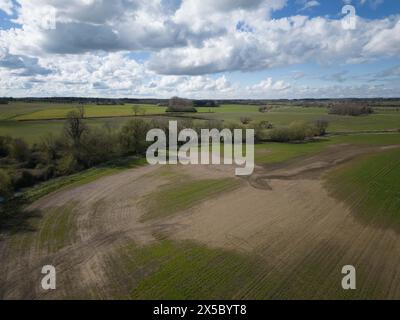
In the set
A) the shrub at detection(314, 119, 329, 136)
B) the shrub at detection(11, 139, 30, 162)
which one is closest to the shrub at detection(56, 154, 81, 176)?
the shrub at detection(11, 139, 30, 162)

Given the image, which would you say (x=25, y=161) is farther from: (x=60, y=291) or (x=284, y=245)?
(x=284, y=245)

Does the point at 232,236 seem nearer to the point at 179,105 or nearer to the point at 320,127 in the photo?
the point at 320,127

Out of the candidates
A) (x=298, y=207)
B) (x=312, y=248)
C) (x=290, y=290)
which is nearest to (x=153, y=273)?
(x=290, y=290)

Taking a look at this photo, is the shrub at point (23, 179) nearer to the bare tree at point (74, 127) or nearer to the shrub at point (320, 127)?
the bare tree at point (74, 127)

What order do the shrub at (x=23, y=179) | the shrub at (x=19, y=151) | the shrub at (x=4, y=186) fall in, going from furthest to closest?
the shrub at (x=19, y=151), the shrub at (x=23, y=179), the shrub at (x=4, y=186)

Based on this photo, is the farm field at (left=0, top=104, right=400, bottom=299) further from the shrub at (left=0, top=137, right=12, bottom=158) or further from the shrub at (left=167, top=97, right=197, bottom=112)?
the shrub at (left=167, top=97, right=197, bottom=112)

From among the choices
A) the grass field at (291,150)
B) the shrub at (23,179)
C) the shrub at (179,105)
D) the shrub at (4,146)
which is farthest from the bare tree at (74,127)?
the shrub at (179,105)

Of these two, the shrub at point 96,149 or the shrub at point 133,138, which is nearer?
the shrub at point 96,149
